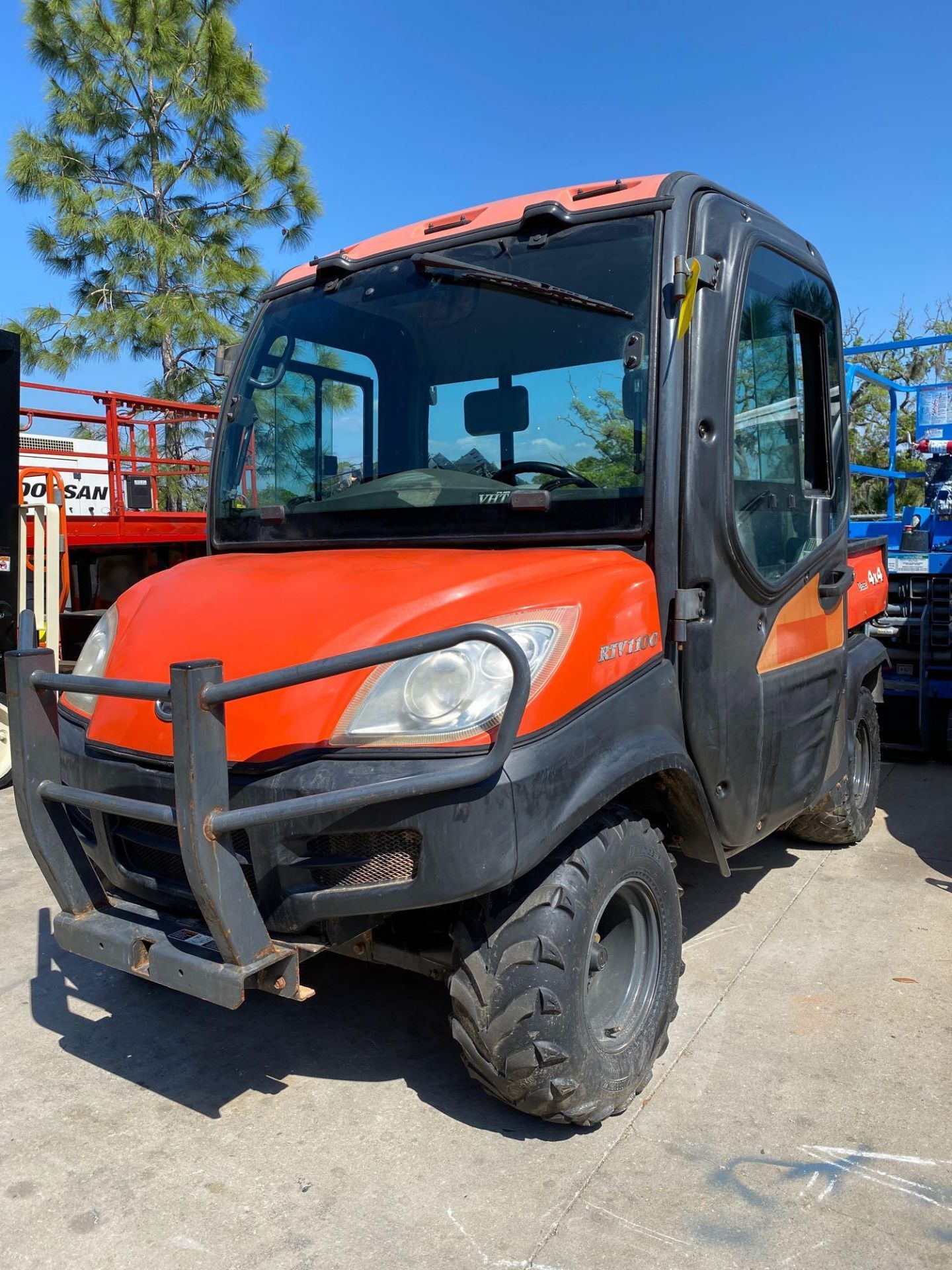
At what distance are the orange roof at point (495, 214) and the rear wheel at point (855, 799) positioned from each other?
2.62 m

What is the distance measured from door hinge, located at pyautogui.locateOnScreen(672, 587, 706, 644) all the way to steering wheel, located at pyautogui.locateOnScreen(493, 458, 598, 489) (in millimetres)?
400

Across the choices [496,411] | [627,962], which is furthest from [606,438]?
[627,962]

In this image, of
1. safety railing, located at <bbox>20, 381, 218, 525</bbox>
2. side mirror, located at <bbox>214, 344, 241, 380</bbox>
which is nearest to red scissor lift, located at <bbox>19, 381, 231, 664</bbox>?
safety railing, located at <bbox>20, 381, 218, 525</bbox>

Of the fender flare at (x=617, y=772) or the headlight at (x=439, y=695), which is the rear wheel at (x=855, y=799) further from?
the headlight at (x=439, y=695)

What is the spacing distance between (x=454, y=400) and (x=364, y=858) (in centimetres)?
164

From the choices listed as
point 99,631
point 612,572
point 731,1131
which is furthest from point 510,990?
point 99,631

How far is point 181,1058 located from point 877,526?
586cm

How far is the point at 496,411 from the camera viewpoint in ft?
10.7

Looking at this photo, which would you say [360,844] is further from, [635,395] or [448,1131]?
[635,395]

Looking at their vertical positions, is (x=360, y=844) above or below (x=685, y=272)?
below

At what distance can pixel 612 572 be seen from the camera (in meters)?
2.75

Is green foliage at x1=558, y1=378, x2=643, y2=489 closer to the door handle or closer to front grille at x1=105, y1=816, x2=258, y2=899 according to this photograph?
the door handle

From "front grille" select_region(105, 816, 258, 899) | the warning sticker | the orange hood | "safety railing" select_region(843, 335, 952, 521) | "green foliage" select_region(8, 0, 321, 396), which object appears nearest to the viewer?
the orange hood

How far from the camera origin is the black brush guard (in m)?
2.20
